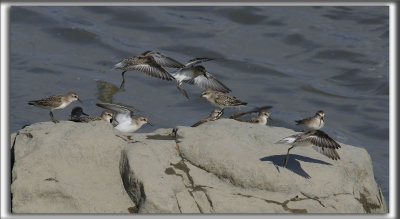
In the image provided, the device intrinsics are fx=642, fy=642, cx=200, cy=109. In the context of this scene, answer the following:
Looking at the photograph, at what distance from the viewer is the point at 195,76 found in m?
14.1

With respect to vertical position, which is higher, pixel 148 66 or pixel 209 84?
pixel 148 66

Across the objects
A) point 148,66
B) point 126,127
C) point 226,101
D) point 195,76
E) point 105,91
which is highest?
point 148,66

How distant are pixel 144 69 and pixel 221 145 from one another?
441 centimetres

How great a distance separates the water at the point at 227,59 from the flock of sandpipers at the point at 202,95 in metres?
2.60

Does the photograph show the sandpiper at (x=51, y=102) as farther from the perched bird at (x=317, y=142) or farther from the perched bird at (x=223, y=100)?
the perched bird at (x=317, y=142)

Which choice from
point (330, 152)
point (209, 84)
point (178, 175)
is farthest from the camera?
point (209, 84)

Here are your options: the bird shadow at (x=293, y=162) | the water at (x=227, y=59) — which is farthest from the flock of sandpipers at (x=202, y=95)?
the water at (x=227, y=59)

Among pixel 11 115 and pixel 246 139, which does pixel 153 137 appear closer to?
pixel 246 139

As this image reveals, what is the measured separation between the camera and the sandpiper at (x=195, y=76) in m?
13.8

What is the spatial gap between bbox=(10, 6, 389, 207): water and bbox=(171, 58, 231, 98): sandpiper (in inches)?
97.7

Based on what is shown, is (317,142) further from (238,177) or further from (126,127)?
(126,127)

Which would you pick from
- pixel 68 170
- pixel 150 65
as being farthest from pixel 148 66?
pixel 68 170

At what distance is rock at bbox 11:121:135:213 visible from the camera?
8961 millimetres

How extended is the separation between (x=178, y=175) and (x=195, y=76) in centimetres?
508
